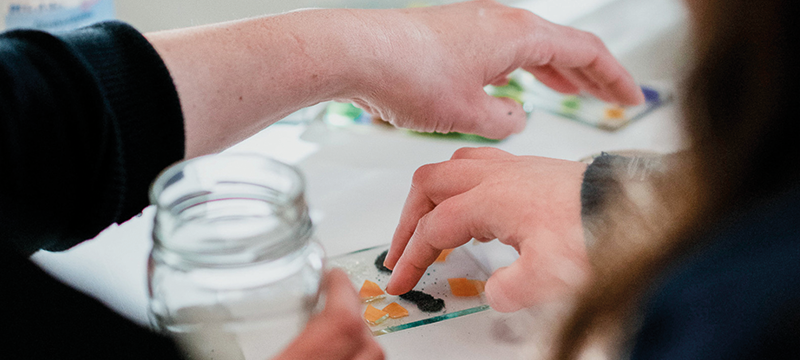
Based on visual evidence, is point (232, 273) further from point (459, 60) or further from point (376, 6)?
point (376, 6)

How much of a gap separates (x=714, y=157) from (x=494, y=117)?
1.24ft

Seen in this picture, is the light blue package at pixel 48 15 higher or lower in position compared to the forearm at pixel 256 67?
lower

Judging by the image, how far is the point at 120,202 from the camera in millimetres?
462

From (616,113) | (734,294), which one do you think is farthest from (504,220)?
(616,113)

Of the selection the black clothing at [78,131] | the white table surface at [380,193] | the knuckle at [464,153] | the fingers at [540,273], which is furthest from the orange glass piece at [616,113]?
the black clothing at [78,131]

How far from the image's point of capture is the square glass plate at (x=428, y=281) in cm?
47

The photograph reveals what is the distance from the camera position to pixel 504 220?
0.43 m

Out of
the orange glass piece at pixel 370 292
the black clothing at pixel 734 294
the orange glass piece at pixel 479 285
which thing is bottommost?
the orange glass piece at pixel 370 292

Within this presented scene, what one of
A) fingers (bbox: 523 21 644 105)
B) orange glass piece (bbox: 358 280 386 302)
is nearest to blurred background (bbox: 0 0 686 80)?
fingers (bbox: 523 21 644 105)

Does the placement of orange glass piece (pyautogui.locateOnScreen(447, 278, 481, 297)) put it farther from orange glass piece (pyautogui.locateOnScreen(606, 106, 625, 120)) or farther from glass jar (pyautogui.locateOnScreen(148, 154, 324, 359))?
orange glass piece (pyautogui.locateOnScreen(606, 106, 625, 120))

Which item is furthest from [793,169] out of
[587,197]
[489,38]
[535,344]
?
[489,38]

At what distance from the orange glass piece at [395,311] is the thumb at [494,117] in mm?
241

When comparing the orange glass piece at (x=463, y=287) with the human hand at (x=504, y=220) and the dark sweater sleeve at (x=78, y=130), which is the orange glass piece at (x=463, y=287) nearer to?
the human hand at (x=504, y=220)

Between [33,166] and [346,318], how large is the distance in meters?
0.28
